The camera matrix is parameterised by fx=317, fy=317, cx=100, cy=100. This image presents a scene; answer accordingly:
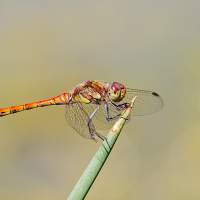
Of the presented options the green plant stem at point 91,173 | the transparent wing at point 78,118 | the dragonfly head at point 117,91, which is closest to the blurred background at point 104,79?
the transparent wing at point 78,118

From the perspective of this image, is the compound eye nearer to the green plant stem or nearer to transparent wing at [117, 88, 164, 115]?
transparent wing at [117, 88, 164, 115]

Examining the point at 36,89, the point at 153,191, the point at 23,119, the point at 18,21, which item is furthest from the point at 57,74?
the point at 153,191

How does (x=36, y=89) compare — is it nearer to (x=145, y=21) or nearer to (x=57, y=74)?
(x=57, y=74)

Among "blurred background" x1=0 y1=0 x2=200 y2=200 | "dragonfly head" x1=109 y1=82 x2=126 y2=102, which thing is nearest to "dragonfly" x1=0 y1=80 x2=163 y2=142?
"dragonfly head" x1=109 y1=82 x2=126 y2=102

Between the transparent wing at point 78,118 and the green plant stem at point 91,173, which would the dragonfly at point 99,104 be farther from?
the green plant stem at point 91,173

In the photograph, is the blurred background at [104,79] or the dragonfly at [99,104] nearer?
the dragonfly at [99,104]

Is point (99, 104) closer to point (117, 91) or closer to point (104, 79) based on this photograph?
point (117, 91)

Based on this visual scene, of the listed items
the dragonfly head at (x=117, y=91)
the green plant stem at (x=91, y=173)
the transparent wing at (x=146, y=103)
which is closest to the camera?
the green plant stem at (x=91, y=173)
